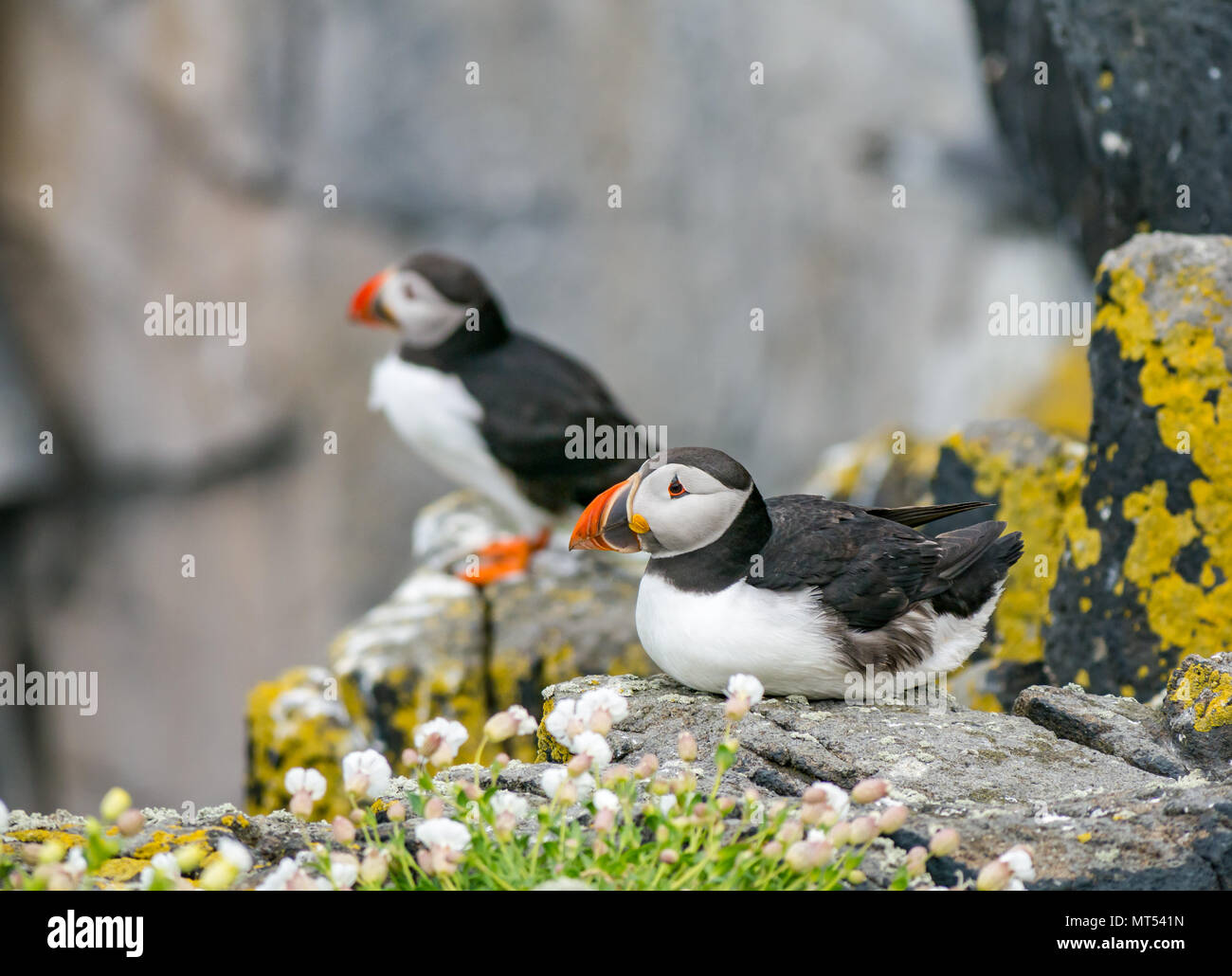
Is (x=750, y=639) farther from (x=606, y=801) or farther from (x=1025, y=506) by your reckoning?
(x=1025, y=506)

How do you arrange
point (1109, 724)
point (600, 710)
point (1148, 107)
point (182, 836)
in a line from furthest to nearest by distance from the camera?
point (1148, 107) < point (1109, 724) < point (182, 836) < point (600, 710)

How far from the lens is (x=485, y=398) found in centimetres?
575

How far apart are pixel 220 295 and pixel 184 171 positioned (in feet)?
3.30

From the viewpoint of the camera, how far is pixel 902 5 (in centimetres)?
961

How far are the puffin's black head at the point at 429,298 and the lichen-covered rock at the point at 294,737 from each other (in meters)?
1.59

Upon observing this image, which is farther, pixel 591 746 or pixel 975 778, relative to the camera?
pixel 975 778

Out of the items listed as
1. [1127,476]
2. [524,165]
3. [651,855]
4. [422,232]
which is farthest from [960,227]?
[651,855]

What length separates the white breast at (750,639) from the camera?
328 cm

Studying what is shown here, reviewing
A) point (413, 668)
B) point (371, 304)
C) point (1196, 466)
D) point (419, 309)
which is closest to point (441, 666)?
point (413, 668)

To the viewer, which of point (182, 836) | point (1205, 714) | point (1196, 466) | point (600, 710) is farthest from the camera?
point (1196, 466)

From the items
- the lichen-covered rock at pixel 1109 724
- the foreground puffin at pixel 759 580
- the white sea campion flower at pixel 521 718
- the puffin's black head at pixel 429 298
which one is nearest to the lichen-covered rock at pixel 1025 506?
the lichen-covered rock at pixel 1109 724

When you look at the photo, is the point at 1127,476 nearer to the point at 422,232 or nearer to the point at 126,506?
the point at 422,232

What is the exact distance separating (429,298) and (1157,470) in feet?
10.4

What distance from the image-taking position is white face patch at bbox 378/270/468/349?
5.87 meters
